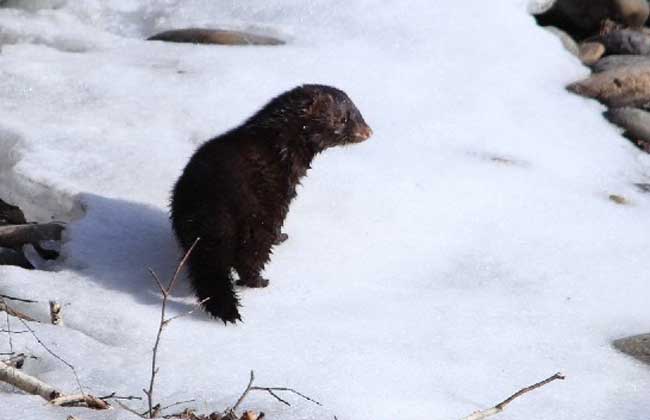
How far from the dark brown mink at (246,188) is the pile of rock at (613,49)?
2.39 metres

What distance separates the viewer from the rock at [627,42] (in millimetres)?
7918

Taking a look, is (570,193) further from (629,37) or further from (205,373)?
(205,373)

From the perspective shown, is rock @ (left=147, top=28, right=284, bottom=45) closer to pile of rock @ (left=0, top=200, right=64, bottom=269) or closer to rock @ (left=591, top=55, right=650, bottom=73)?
rock @ (left=591, top=55, right=650, bottom=73)

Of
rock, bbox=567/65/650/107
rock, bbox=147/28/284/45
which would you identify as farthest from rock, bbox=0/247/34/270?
rock, bbox=567/65/650/107

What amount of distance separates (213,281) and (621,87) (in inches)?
142

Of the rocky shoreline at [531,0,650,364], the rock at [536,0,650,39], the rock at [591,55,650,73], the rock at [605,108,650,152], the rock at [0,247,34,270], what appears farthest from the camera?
the rock at [536,0,650,39]

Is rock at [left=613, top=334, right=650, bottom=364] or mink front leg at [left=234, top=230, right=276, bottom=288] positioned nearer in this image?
rock at [left=613, top=334, right=650, bottom=364]

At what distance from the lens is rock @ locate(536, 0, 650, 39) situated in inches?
326

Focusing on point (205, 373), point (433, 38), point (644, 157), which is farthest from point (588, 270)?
point (433, 38)

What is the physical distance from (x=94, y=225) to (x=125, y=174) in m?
0.57

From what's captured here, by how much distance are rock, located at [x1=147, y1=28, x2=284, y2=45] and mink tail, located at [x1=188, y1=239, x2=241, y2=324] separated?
2.96m

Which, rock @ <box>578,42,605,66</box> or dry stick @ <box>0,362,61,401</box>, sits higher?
dry stick @ <box>0,362,61,401</box>

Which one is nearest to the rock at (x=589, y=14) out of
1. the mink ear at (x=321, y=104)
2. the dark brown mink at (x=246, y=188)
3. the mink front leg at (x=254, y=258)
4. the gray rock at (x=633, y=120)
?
the gray rock at (x=633, y=120)

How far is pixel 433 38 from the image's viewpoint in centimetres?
752
